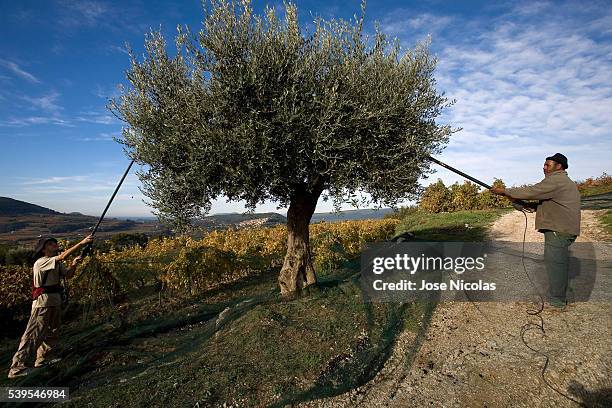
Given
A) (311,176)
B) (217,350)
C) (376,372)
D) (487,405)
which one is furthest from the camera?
(311,176)

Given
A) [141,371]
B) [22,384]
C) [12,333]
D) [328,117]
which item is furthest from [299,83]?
[12,333]

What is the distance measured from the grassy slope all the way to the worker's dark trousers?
319 cm

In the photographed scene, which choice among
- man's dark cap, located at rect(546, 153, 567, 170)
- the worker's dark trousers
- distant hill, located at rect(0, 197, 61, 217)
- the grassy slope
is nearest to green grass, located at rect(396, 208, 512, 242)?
the grassy slope

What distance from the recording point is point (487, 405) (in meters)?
5.47

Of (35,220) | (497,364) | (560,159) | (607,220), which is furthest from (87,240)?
(35,220)

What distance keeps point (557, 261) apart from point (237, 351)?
8.10 metres

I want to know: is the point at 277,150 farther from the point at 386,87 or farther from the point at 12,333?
the point at 12,333

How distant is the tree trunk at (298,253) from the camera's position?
37.4ft

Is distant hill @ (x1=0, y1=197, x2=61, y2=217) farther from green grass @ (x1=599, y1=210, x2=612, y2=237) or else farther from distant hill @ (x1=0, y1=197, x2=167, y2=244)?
green grass @ (x1=599, y1=210, x2=612, y2=237)

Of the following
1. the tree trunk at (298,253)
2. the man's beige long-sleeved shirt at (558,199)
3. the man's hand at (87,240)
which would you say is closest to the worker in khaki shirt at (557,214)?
the man's beige long-sleeved shirt at (558,199)

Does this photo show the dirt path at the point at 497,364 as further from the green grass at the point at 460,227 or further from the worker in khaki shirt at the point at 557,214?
the green grass at the point at 460,227

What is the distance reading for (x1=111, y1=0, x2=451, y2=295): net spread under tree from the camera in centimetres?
825

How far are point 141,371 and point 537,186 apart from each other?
10365 millimetres

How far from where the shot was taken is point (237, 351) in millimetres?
7797
